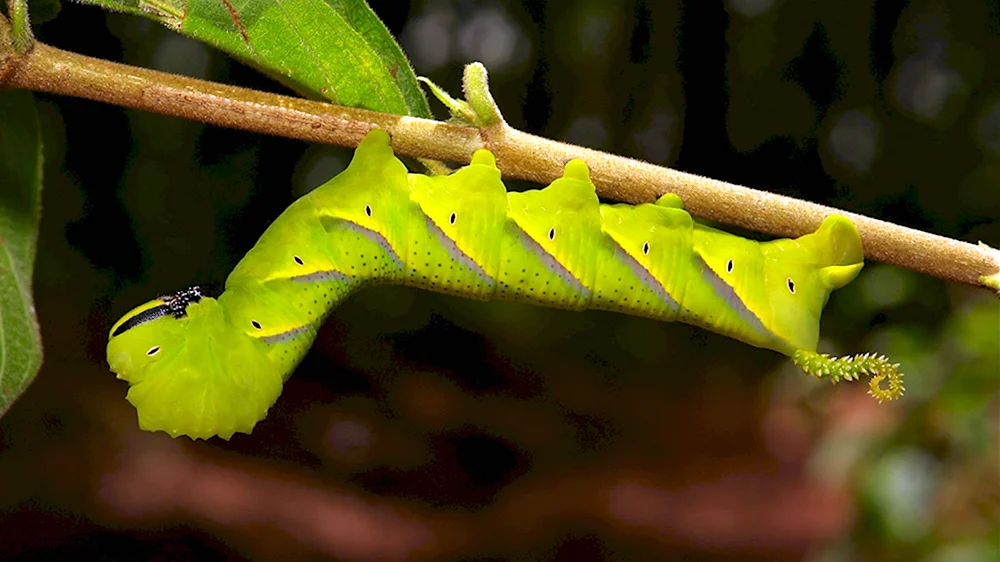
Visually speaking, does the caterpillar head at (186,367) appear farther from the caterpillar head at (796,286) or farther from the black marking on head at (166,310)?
the caterpillar head at (796,286)

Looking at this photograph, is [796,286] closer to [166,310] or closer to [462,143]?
[462,143]

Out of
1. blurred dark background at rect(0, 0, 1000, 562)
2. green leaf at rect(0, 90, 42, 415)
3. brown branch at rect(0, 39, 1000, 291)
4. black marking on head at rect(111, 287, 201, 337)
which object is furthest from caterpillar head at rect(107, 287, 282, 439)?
blurred dark background at rect(0, 0, 1000, 562)

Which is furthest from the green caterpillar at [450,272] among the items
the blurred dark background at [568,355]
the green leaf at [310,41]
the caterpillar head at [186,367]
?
the blurred dark background at [568,355]

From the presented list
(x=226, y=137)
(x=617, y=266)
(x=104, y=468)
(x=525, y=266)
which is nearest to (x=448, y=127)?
(x=525, y=266)

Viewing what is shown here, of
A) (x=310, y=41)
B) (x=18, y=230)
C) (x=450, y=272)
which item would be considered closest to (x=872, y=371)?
(x=450, y=272)

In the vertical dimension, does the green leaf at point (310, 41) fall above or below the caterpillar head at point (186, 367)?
above
